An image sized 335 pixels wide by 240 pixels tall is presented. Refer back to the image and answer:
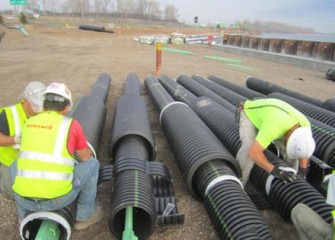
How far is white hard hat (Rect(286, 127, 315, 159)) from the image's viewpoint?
11.7 feet

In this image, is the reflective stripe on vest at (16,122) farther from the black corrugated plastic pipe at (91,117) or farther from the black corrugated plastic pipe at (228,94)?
the black corrugated plastic pipe at (228,94)

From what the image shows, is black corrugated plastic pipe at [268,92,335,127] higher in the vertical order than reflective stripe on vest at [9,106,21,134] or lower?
lower

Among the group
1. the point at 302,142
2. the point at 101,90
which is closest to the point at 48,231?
the point at 302,142

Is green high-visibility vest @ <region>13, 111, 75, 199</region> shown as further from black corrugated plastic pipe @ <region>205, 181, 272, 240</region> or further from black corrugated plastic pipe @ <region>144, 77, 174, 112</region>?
black corrugated plastic pipe @ <region>144, 77, 174, 112</region>

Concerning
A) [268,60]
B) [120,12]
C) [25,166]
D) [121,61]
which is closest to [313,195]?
[25,166]

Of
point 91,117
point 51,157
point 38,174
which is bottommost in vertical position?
point 91,117

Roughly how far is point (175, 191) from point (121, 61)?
1262 centimetres

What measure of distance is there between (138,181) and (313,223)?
5.94ft

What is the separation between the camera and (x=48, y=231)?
3.08 metres

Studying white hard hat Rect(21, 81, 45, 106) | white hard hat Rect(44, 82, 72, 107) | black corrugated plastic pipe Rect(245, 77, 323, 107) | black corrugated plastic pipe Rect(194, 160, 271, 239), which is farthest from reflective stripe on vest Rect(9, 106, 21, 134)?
black corrugated plastic pipe Rect(245, 77, 323, 107)

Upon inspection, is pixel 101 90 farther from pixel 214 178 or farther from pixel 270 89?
pixel 214 178

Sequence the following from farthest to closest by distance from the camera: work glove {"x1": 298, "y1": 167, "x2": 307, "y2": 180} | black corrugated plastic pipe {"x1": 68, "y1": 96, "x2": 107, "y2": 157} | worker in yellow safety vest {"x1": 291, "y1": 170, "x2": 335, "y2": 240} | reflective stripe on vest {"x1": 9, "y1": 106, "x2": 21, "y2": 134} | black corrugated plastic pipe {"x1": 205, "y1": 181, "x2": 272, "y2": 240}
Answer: black corrugated plastic pipe {"x1": 68, "y1": 96, "x2": 107, "y2": 157} < work glove {"x1": 298, "y1": 167, "x2": 307, "y2": 180} < reflective stripe on vest {"x1": 9, "y1": 106, "x2": 21, "y2": 134} < black corrugated plastic pipe {"x1": 205, "y1": 181, "x2": 272, "y2": 240} < worker in yellow safety vest {"x1": 291, "y1": 170, "x2": 335, "y2": 240}

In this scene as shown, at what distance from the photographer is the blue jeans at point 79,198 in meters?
3.02

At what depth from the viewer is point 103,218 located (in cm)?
380
